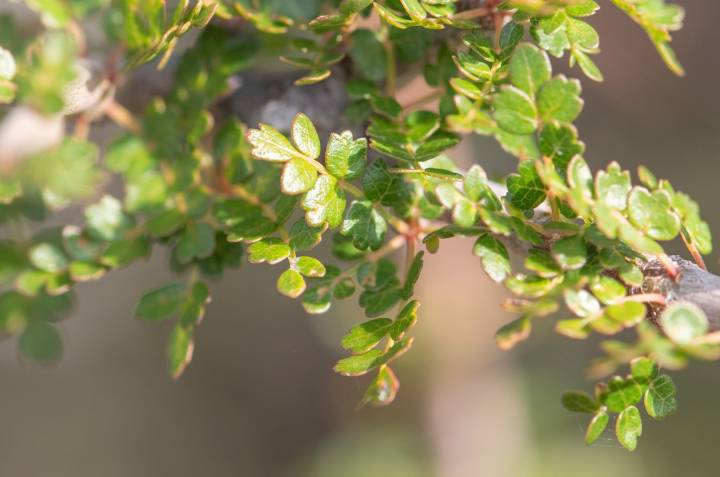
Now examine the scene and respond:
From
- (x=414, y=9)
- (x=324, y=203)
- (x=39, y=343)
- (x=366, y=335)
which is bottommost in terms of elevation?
(x=39, y=343)

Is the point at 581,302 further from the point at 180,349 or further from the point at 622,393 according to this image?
the point at 180,349

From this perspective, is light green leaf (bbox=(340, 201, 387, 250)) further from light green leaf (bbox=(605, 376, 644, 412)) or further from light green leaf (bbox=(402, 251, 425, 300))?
light green leaf (bbox=(605, 376, 644, 412))

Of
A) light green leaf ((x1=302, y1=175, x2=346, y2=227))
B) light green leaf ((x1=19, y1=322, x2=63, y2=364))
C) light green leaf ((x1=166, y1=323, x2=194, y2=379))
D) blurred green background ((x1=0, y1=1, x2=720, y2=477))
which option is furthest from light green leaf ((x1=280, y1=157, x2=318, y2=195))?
blurred green background ((x1=0, y1=1, x2=720, y2=477))

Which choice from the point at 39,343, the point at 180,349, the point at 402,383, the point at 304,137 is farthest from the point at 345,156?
the point at 402,383

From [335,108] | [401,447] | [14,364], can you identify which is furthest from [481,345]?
[14,364]

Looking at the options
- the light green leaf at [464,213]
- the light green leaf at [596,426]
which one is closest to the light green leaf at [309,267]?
the light green leaf at [464,213]

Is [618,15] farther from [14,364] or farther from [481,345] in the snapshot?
[14,364]
